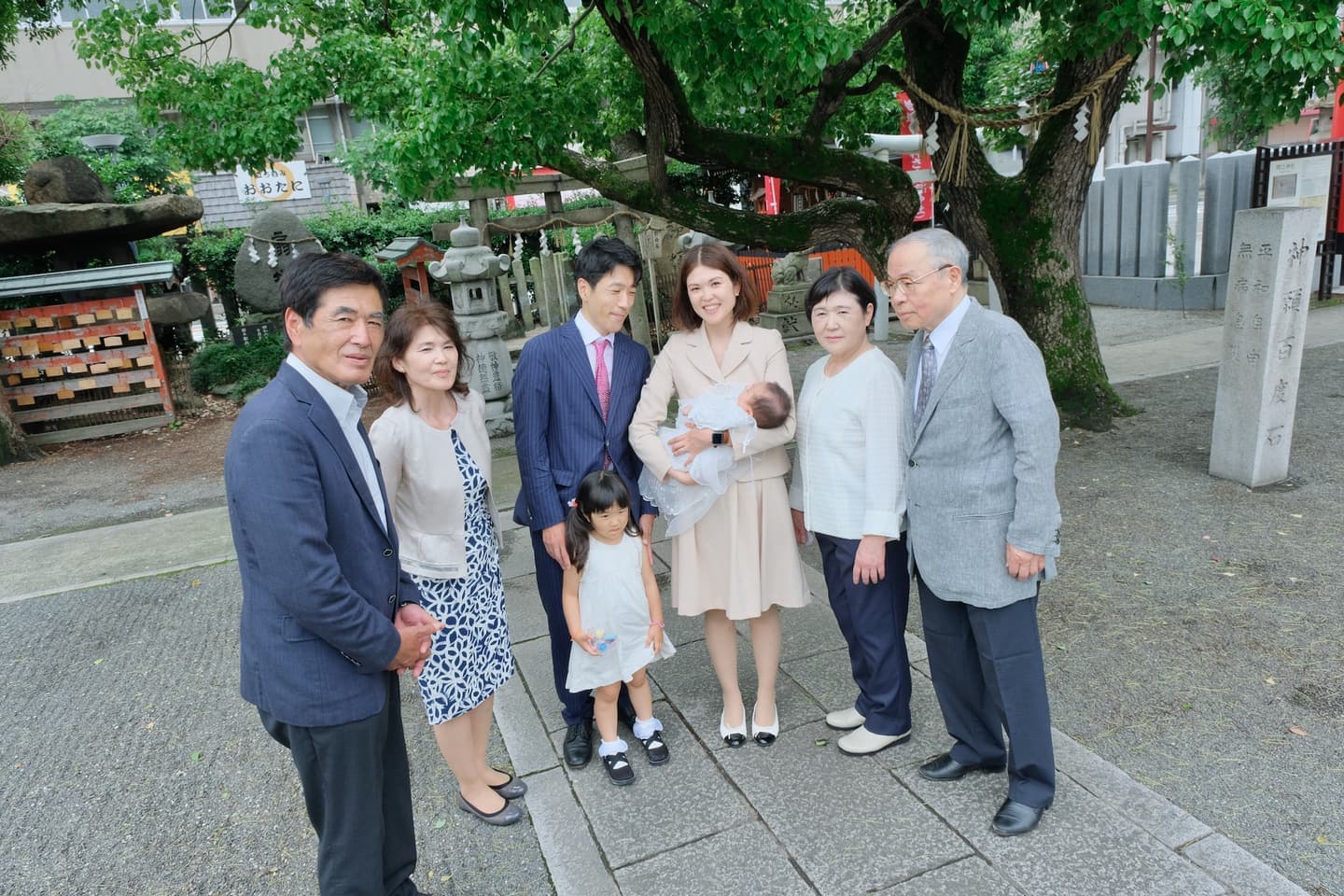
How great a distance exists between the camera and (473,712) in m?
2.94

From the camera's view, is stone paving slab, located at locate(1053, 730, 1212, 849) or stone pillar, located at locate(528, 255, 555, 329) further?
stone pillar, located at locate(528, 255, 555, 329)

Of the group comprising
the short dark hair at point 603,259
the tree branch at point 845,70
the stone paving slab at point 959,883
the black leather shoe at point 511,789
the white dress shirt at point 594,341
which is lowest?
the black leather shoe at point 511,789

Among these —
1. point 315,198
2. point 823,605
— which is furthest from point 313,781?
point 315,198

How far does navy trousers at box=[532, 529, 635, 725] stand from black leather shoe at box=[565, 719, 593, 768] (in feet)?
0.08

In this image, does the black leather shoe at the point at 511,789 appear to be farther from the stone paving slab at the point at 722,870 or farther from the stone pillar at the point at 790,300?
the stone pillar at the point at 790,300

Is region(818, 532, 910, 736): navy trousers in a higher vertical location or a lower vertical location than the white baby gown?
lower

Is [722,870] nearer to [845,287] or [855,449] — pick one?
[855,449]

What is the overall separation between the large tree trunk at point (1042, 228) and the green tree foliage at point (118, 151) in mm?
14625

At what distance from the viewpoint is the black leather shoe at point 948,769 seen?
2.97m

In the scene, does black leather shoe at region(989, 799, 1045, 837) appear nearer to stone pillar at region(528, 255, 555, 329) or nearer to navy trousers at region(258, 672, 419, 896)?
navy trousers at region(258, 672, 419, 896)

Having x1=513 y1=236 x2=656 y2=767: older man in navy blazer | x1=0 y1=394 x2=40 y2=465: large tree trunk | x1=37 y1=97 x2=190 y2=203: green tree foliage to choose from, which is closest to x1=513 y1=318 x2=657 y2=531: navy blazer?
x1=513 y1=236 x2=656 y2=767: older man in navy blazer

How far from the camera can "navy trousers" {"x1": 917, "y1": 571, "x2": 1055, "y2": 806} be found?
264 centimetres

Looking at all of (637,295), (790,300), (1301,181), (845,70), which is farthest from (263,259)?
(1301,181)

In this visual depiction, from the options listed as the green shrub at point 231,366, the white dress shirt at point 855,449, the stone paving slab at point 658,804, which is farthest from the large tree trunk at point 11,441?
the white dress shirt at point 855,449
